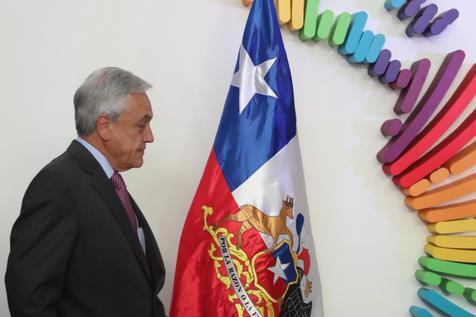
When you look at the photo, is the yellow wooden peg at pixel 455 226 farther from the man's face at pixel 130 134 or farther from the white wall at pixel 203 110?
the man's face at pixel 130 134

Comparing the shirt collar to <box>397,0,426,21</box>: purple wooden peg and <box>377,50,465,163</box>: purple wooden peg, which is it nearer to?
<box>377,50,465,163</box>: purple wooden peg

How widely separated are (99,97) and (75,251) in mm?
332

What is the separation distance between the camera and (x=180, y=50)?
164cm

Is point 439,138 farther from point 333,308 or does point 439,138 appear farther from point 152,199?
point 152,199

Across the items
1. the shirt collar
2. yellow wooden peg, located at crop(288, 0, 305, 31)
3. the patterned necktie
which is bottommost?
the patterned necktie

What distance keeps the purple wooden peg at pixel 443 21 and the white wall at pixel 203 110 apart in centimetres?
7

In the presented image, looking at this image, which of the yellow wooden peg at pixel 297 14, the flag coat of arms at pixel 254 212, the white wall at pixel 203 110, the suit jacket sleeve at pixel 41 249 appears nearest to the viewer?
the suit jacket sleeve at pixel 41 249

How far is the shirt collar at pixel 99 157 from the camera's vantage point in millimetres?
1149

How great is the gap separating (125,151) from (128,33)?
1.83ft

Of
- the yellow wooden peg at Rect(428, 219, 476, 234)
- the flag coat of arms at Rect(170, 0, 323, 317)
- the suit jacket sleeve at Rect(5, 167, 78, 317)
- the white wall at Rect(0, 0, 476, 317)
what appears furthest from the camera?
the yellow wooden peg at Rect(428, 219, 476, 234)

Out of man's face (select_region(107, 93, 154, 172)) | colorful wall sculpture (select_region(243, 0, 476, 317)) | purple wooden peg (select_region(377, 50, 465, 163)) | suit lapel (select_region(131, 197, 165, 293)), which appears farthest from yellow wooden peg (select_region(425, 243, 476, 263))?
man's face (select_region(107, 93, 154, 172))

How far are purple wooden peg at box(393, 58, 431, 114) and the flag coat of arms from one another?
49 centimetres

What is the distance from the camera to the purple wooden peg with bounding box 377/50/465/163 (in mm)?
1717

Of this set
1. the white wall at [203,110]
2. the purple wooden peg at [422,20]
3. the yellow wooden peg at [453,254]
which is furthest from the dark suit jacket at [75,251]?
the purple wooden peg at [422,20]
